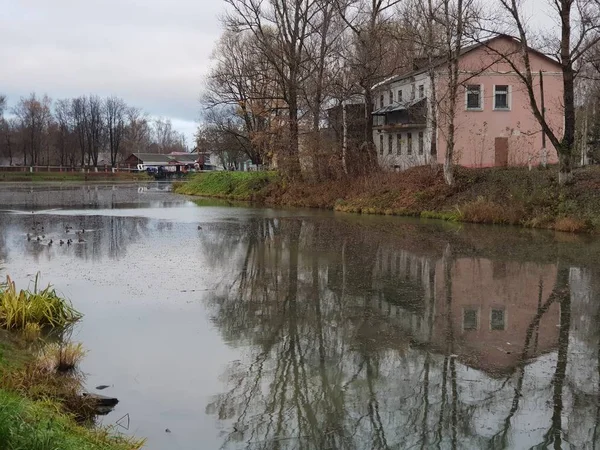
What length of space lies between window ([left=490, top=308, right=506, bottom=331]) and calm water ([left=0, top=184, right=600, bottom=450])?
0.05 m

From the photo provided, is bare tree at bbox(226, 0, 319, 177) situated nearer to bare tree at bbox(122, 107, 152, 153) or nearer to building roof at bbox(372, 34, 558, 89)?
building roof at bbox(372, 34, 558, 89)

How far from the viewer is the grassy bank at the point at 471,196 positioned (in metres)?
22.7

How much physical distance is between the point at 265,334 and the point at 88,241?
12.1 m

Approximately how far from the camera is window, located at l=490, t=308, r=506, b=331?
9.25m

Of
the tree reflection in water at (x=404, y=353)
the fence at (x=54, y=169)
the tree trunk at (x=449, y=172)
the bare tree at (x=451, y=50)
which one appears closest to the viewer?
the tree reflection in water at (x=404, y=353)

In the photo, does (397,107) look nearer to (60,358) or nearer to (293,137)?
(293,137)

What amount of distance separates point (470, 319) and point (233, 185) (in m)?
43.0

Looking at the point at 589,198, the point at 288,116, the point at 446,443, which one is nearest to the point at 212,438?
the point at 446,443

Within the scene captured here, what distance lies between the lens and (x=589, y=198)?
22594mm

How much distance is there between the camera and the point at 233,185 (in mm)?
51719

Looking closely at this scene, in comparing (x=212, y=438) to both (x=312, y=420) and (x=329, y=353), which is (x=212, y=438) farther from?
(x=329, y=353)

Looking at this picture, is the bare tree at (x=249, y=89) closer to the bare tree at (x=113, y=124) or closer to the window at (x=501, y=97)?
the window at (x=501, y=97)

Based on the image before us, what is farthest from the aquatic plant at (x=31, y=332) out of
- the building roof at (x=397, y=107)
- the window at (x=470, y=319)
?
the building roof at (x=397, y=107)

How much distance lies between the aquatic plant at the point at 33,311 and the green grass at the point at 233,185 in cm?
3473
